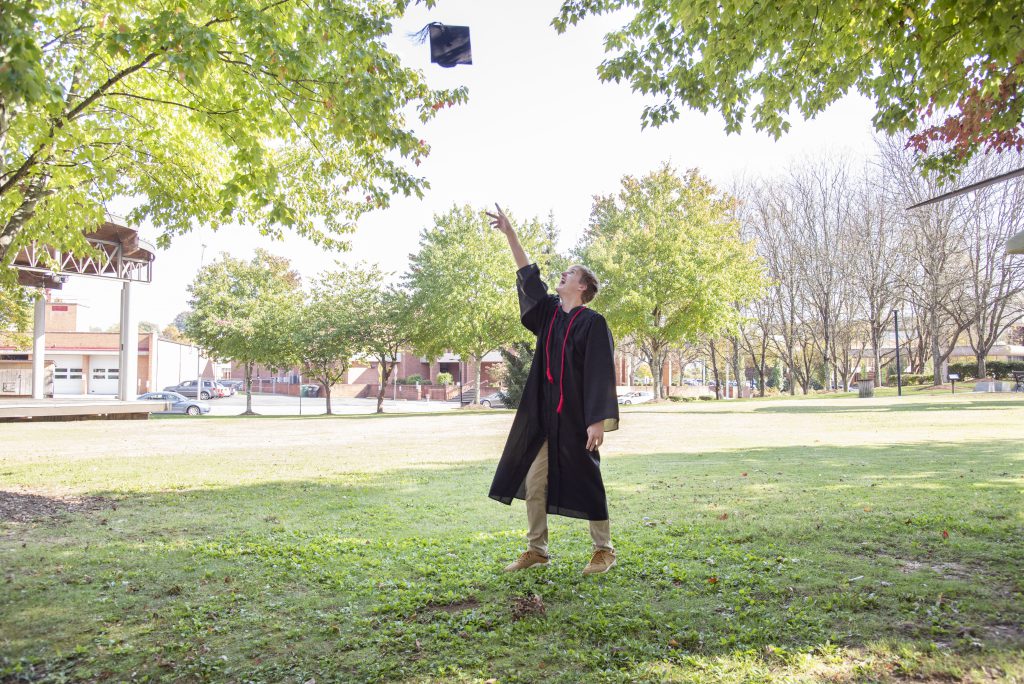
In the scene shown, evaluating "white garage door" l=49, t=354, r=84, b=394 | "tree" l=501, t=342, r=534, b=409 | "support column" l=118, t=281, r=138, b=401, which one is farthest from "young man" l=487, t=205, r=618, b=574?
"white garage door" l=49, t=354, r=84, b=394

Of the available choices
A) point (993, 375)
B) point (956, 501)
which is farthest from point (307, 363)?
point (993, 375)

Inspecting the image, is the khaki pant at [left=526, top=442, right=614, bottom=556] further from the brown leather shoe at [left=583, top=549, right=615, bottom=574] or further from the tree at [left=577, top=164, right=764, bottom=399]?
the tree at [left=577, top=164, right=764, bottom=399]

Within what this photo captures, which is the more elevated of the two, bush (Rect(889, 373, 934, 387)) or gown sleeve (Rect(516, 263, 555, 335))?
gown sleeve (Rect(516, 263, 555, 335))

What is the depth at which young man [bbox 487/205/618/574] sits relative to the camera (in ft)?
13.1

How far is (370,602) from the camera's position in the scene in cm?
377

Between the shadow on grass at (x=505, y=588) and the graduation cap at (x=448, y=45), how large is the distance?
4405mm

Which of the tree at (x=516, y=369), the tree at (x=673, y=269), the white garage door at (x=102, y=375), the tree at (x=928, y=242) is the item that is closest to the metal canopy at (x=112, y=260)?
the tree at (x=516, y=369)

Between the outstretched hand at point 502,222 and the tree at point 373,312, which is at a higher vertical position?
the tree at point 373,312

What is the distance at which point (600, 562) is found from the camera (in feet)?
13.4

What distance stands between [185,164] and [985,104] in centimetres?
932

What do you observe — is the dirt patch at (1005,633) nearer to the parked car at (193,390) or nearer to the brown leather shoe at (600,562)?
the brown leather shoe at (600,562)

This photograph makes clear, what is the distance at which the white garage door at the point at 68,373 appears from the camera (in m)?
51.5

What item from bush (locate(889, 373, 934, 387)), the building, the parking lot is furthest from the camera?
the building

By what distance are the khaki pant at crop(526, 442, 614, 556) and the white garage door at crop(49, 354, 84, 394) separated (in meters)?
59.2
